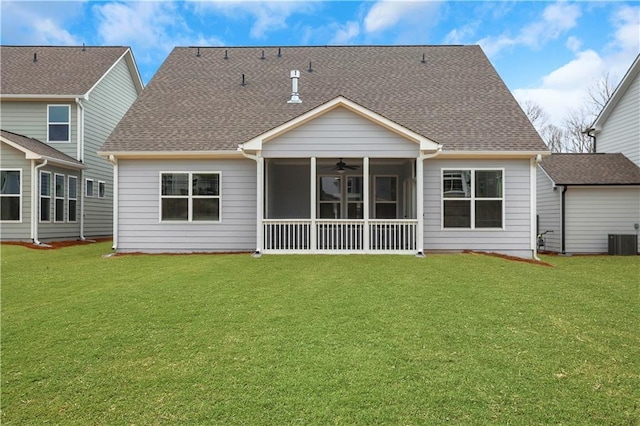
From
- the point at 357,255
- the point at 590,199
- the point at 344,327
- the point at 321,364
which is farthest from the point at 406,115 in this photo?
the point at 321,364

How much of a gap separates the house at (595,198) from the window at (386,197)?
5.63 m

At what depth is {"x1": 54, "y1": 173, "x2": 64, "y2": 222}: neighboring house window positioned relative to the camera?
1531 cm

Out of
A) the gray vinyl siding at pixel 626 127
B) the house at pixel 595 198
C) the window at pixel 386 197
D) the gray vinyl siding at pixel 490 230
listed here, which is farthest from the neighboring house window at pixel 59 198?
the gray vinyl siding at pixel 626 127

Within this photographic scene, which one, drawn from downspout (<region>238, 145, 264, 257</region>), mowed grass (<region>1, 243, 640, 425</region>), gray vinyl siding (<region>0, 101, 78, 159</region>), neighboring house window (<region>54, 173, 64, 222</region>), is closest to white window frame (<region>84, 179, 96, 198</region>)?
gray vinyl siding (<region>0, 101, 78, 159</region>)

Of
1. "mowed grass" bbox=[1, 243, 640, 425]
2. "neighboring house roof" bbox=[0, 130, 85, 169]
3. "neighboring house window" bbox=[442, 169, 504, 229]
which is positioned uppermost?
"neighboring house roof" bbox=[0, 130, 85, 169]

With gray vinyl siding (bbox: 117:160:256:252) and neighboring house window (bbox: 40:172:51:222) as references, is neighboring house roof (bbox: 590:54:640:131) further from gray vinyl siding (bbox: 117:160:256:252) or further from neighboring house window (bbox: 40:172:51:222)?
neighboring house window (bbox: 40:172:51:222)

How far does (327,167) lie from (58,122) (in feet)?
38.1

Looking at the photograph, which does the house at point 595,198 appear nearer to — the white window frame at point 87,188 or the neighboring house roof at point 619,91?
the neighboring house roof at point 619,91

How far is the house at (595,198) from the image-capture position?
14.0 meters

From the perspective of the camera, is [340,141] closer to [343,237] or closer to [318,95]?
[343,237]

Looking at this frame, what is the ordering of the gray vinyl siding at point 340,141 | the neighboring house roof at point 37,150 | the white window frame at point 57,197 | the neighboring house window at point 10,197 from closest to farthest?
the gray vinyl siding at point 340,141 < the neighboring house roof at point 37,150 < the neighboring house window at point 10,197 < the white window frame at point 57,197

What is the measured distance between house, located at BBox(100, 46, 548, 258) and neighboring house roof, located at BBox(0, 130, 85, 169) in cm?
392

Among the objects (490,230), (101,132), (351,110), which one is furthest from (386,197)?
(101,132)

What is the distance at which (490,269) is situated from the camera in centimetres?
872
